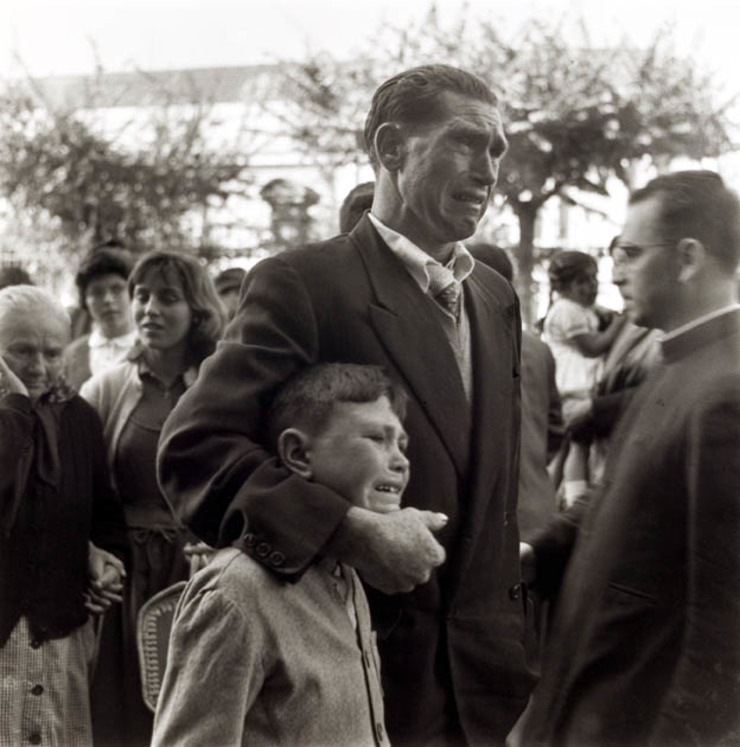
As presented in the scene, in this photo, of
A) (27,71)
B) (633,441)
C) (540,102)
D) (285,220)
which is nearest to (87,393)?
(633,441)

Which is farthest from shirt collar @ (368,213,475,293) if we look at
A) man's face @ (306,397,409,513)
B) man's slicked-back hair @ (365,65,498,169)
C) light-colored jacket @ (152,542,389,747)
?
light-colored jacket @ (152,542,389,747)

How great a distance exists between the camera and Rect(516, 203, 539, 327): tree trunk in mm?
9320

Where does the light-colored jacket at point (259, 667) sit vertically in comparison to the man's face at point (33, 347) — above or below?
below

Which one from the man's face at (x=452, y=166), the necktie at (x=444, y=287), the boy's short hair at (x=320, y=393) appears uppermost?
the man's face at (x=452, y=166)

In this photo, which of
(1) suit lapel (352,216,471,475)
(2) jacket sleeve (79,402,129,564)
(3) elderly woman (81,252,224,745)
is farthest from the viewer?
(3) elderly woman (81,252,224,745)

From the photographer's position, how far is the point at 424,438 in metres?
2.55

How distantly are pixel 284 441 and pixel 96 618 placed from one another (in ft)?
6.49

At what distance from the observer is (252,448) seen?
92.7 inches

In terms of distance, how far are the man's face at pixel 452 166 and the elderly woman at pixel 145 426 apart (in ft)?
6.29

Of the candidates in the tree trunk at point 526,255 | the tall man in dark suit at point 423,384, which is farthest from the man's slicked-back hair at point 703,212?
the tree trunk at point 526,255

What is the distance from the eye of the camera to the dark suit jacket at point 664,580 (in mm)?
2297

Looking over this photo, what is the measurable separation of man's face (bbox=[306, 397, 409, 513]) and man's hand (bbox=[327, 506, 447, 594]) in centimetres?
7

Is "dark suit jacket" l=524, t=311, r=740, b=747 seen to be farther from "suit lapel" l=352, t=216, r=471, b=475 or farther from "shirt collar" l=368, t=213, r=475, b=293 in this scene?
"shirt collar" l=368, t=213, r=475, b=293

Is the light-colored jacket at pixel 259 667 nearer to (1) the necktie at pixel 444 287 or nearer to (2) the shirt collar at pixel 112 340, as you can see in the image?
(1) the necktie at pixel 444 287
